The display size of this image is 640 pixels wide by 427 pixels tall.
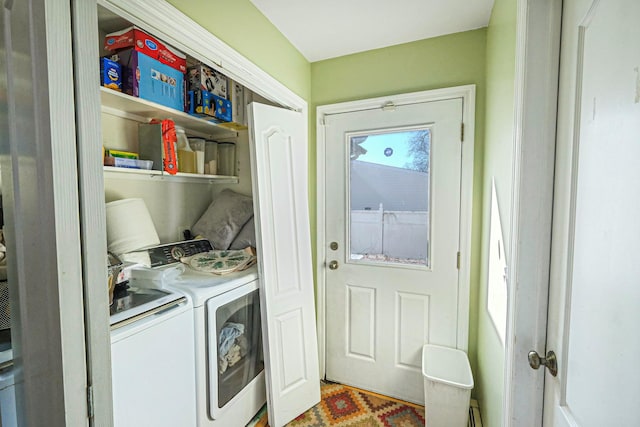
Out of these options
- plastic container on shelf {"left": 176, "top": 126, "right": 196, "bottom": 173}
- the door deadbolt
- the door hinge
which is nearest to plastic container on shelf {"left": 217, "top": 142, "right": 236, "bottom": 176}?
plastic container on shelf {"left": 176, "top": 126, "right": 196, "bottom": 173}

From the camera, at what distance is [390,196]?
1950mm

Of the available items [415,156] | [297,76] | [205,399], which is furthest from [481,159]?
[205,399]

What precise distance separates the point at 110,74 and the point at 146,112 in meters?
0.34

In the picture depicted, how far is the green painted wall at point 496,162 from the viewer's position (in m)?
1.09

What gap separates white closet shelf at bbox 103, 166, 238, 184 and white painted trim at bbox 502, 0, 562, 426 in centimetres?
169

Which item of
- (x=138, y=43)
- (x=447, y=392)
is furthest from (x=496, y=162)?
(x=138, y=43)

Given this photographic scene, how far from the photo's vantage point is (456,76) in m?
1.75

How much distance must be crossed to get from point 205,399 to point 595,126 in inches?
70.7

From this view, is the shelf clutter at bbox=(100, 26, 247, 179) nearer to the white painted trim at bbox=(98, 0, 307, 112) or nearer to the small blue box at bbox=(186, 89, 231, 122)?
the small blue box at bbox=(186, 89, 231, 122)

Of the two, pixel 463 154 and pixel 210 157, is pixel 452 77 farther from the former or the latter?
pixel 210 157

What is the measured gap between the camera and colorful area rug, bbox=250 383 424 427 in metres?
1.75

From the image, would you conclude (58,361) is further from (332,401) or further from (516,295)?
(332,401)

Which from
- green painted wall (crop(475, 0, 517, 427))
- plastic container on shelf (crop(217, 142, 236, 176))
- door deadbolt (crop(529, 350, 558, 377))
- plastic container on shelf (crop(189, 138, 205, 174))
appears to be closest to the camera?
door deadbolt (crop(529, 350, 558, 377))

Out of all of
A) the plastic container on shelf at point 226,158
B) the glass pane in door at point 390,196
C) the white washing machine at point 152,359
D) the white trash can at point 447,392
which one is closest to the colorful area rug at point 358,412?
the white trash can at point 447,392
